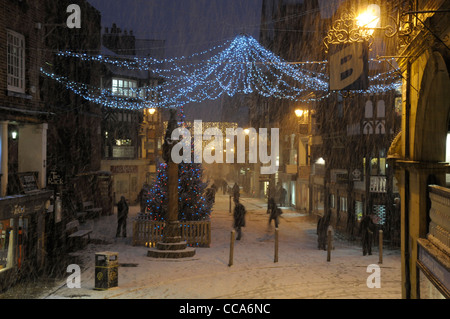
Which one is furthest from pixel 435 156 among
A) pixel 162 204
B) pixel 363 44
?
pixel 162 204

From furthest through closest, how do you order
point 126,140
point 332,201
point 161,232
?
1. point 126,140
2. point 332,201
3. point 161,232

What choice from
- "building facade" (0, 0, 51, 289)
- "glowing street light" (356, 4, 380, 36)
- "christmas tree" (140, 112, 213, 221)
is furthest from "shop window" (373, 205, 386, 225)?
"building facade" (0, 0, 51, 289)

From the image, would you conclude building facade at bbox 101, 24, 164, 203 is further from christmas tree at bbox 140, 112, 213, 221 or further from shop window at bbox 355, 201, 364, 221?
shop window at bbox 355, 201, 364, 221

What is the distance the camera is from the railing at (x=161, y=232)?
19.1 metres

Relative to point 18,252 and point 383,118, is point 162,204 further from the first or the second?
point 383,118

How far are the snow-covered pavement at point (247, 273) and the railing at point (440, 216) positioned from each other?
3.80m

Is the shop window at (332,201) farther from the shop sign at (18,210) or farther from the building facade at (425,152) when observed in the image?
the shop sign at (18,210)

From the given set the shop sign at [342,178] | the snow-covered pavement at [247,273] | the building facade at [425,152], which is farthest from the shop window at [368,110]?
the building facade at [425,152]

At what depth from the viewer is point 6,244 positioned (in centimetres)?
1348

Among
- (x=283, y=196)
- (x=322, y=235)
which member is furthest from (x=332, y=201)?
(x=283, y=196)

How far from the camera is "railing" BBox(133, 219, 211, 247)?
1914 cm

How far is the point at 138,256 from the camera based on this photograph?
664 inches

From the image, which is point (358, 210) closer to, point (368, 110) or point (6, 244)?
point (368, 110)

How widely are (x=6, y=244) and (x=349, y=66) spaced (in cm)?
1043
